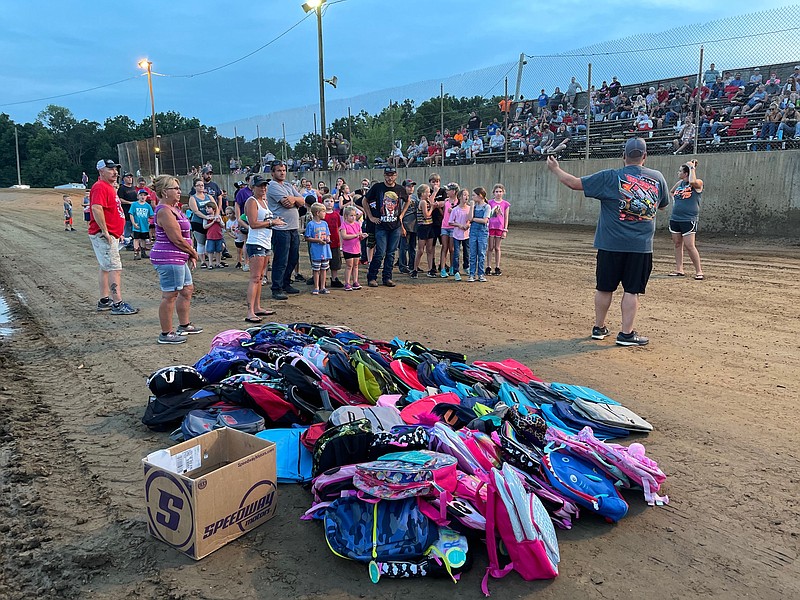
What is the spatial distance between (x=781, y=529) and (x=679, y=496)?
54 cm

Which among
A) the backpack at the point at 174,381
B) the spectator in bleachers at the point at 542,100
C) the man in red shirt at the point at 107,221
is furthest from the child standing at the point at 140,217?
the spectator in bleachers at the point at 542,100

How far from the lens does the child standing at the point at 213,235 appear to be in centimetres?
1283

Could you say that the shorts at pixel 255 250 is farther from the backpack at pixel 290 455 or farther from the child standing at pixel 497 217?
the child standing at pixel 497 217

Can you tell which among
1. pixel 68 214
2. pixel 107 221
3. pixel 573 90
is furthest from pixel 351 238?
pixel 68 214

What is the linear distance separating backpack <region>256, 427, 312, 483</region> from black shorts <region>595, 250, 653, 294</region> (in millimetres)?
4141

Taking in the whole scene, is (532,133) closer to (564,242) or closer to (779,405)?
(564,242)

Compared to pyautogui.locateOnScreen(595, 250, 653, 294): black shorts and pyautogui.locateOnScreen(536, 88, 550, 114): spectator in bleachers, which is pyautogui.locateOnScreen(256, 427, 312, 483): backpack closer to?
pyautogui.locateOnScreen(595, 250, 653, 294): black shorts

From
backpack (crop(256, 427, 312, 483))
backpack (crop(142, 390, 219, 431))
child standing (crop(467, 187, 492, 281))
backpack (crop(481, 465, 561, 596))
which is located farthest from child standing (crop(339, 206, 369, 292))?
backpack (crop(481, 465, 561, 596))

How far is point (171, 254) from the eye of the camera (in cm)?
667

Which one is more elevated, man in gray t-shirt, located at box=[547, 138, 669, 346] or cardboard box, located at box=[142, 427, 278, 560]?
man in gray t-shirt, located at box=[547, 138, 669, 346]

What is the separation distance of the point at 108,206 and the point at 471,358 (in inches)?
219

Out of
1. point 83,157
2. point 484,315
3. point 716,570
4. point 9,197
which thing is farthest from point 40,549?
point 83,157

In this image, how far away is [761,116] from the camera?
16.9 meters

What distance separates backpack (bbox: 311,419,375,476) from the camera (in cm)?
348
